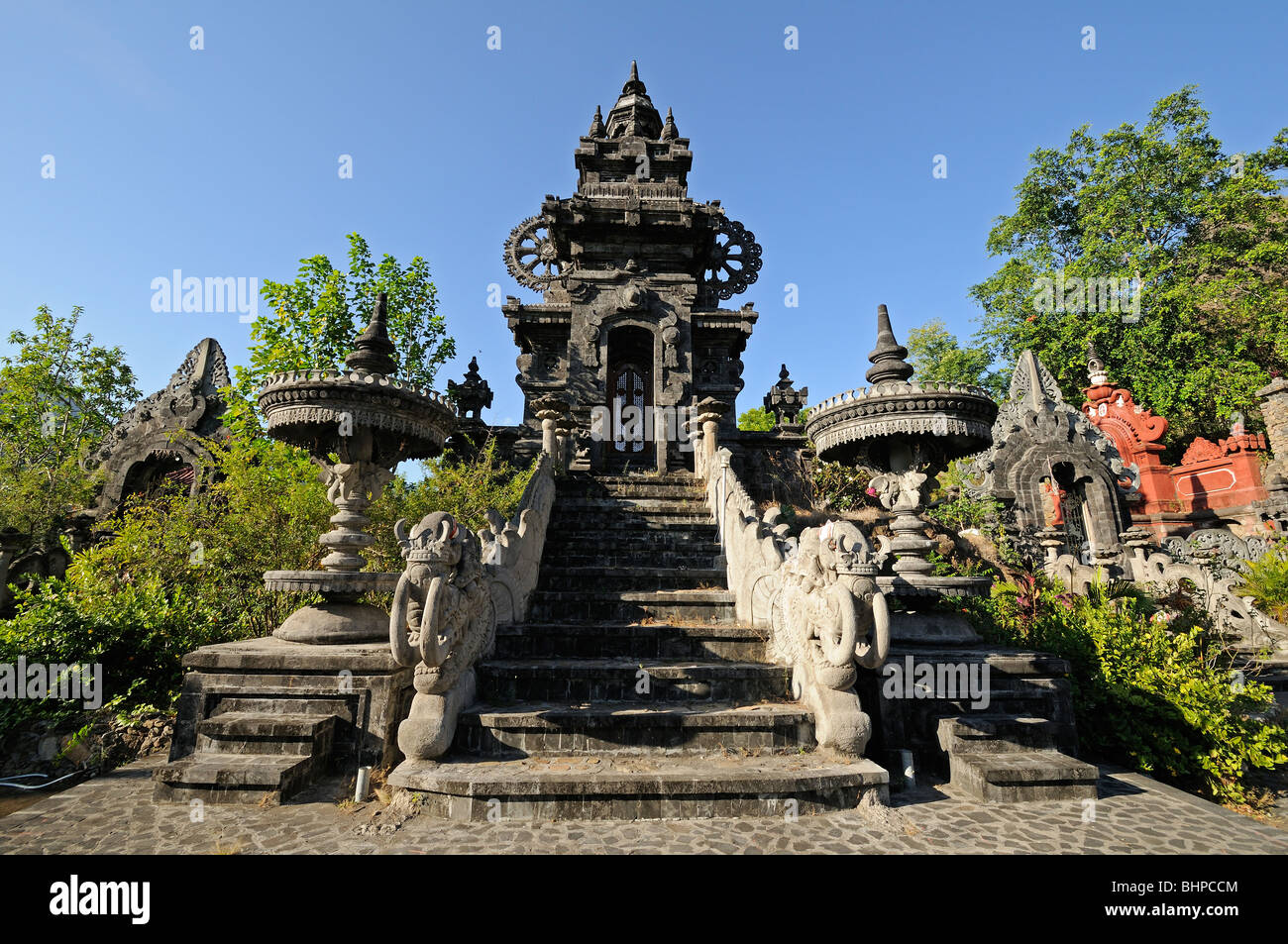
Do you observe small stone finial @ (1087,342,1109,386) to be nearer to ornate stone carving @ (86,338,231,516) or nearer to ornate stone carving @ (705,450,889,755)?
ornate stone carving @ (705,450,889,755)

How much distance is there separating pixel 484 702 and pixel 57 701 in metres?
4.42

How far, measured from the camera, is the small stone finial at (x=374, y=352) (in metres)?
6.43

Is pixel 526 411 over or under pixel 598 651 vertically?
over

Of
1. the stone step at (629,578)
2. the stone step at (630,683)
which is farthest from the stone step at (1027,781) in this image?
the stone step at (629,578)

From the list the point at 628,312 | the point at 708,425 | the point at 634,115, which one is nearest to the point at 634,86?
the point at 634,115

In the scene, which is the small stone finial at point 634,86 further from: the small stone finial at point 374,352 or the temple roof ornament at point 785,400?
the small stone finial at point 374,352

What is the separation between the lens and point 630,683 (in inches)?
202

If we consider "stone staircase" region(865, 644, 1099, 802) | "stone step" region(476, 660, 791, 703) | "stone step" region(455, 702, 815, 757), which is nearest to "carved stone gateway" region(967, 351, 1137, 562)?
"stone staircase" region(865, 644, 1099, 802)

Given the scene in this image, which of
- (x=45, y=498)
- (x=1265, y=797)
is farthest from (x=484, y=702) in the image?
(x=45, y=498)

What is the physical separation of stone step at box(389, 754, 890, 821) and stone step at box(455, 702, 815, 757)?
1.38 feet

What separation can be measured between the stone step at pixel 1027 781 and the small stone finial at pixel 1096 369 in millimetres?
25186

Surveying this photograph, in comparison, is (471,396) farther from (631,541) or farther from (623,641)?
(623,641)

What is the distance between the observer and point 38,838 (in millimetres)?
3543
